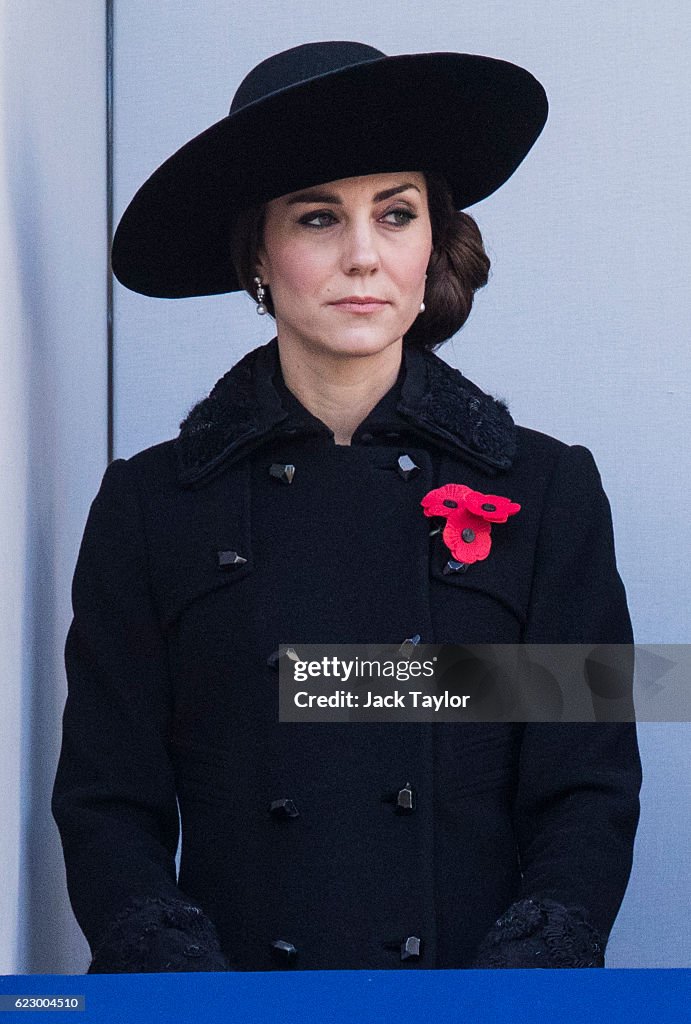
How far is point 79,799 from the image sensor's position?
1.69m

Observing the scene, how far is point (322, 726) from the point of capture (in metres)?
1.70

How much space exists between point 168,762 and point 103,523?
239 mm

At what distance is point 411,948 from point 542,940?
151 millimetres

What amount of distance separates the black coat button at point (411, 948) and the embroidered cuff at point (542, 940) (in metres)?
0.08

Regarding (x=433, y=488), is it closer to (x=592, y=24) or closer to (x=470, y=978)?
(x=470, y=978)

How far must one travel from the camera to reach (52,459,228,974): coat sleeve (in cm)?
162

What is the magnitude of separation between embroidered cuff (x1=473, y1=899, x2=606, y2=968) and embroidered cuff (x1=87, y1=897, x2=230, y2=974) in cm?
24

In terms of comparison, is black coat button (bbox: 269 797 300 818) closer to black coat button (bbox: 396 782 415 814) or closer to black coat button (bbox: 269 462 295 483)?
black coat button (bbox: 396 782 415 814)

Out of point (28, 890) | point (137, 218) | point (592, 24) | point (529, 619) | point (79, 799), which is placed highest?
point (592, 24)

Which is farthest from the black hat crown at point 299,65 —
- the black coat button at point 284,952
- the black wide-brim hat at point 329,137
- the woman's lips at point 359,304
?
the black coat button at point 284,952


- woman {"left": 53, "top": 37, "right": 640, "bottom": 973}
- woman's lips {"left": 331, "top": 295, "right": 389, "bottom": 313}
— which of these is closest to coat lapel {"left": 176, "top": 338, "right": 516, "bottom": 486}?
woman {"left": 53, "top": 37, "right": 640, "bottom": 973}

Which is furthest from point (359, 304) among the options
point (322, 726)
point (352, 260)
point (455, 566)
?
point (322, 726)

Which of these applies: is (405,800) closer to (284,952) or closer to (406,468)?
(284,952)

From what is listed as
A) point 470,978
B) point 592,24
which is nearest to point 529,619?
point 470,978
